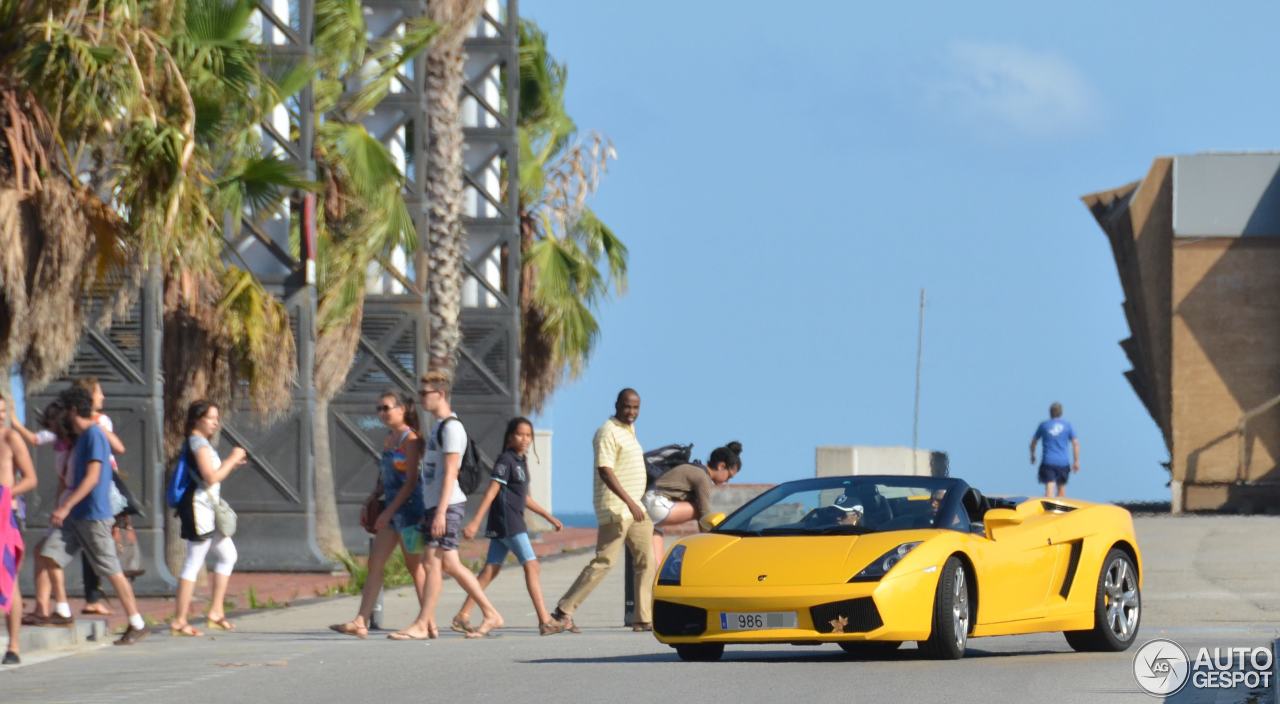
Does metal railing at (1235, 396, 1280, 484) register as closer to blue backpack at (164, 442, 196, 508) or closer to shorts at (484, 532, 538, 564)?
shorts at (484, 532, 538, 564)

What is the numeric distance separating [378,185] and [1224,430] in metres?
17.4

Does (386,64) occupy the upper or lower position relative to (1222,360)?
upper

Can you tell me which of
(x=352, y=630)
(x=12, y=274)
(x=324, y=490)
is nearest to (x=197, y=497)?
(x=352, y=630)

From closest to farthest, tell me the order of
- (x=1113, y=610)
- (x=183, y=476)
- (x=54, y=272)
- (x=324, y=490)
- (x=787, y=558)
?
(x=787, y=558)
(x=1113, y=610)
(x=183, y=476)
(x=54, y=272)
(x=324, y=490)

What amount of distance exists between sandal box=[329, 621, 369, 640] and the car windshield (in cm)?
362

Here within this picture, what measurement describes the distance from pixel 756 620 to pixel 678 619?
0.65m

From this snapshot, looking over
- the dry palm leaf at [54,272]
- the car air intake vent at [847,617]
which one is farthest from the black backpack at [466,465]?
the dry palm leaf at [54,272]

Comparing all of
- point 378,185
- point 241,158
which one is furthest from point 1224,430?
point 241,158

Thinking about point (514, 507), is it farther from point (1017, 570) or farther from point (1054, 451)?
point (1054, 451)

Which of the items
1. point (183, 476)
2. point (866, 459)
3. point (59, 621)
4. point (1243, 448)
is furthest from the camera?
point (1243, 448)

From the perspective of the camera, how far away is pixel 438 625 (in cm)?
1902

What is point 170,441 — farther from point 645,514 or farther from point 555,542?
point 555,542

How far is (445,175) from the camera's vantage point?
116ft

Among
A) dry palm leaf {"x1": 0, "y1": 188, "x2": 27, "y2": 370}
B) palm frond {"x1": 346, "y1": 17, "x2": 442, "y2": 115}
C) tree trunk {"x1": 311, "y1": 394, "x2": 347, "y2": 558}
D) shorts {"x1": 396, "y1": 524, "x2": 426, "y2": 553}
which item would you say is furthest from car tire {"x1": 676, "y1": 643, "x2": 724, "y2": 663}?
palm frond {"x1": 346, "y1": 17, "x2": 442, "y2": 115}
